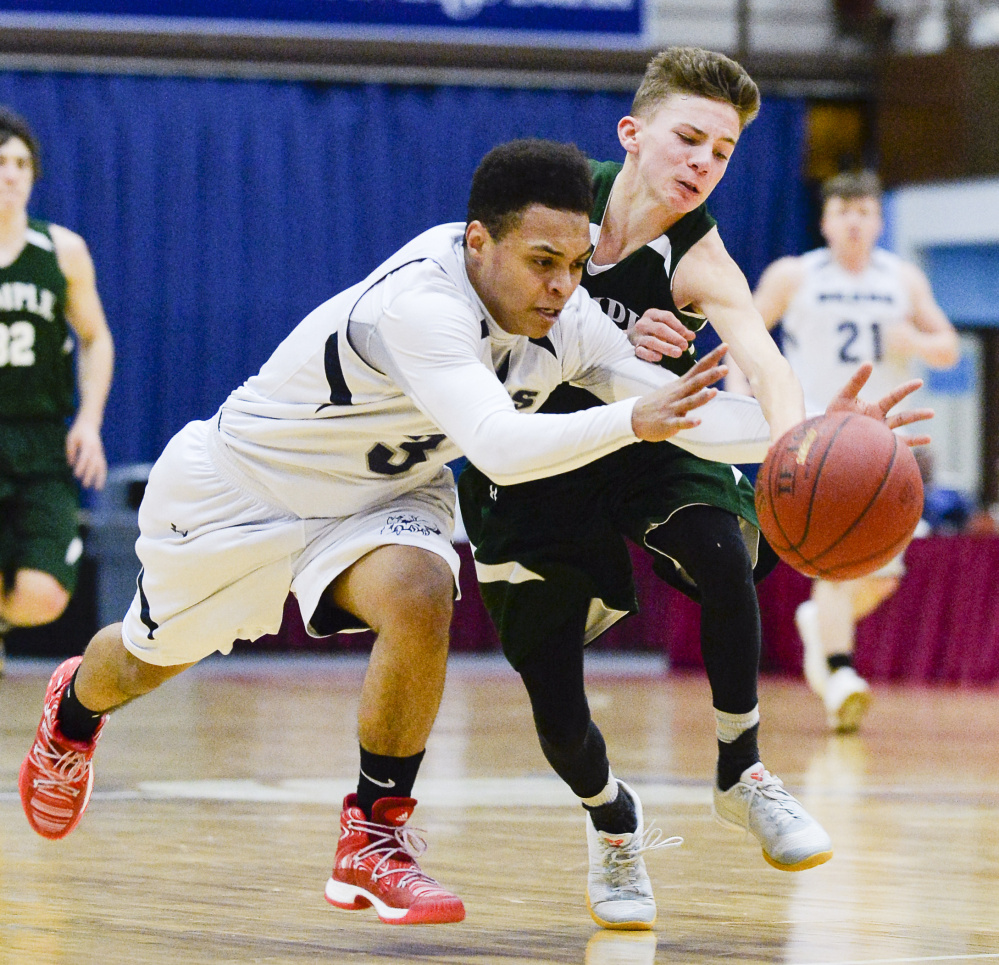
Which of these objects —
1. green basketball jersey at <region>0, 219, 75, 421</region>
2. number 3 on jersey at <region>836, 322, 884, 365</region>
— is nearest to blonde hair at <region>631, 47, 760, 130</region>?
green basketball jersey at <region>0, 219, 75, 421</region>

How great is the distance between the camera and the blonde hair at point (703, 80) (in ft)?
10.6

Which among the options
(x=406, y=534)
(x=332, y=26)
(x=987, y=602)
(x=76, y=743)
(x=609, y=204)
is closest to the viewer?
(x=406, y=534)

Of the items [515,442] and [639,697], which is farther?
[639,697]

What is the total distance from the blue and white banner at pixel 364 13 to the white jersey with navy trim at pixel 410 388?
26.7 feet

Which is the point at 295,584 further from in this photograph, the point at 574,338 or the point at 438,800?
the point at 438,800

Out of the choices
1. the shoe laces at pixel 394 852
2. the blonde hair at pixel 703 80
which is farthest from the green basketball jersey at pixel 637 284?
the shoe laces at pixel 394 852

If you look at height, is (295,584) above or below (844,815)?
above

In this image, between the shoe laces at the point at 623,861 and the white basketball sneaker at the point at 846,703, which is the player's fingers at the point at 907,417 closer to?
the shoe laces at the point at 623,861

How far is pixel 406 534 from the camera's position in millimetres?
2990

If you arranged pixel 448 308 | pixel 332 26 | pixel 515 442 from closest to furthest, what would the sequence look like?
pixel 515 442 → pixel 448 308 → pixel 332 26

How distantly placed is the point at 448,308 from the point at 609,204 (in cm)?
70

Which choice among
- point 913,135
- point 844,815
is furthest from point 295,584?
point 913,135

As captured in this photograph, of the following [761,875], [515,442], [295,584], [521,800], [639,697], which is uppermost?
[515,442]

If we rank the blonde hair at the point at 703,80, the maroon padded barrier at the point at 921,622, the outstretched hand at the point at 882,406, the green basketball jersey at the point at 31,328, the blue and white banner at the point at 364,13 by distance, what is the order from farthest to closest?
the blue and white banner at the point at 364,13
the maroon padded barrier at the point at 921,622
the green basketball jersey at the point at 31,328
the blonde hair at the point at 703,80
the outstretched hand at the point at 882,406
